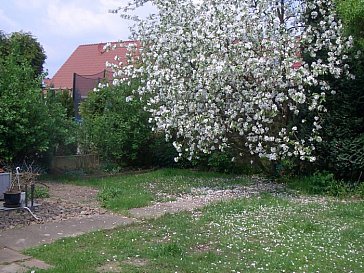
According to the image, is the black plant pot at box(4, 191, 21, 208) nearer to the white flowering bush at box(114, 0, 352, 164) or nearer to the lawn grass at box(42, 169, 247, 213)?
the lawn grass at box(42, 169, 247, 213)

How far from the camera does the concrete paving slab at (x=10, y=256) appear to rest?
18.0 feet

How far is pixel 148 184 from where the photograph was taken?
11.0 metres

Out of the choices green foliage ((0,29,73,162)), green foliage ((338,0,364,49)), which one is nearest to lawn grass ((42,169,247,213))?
green foliage ((0,29,73,162))

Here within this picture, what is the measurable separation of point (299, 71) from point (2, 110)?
18.9 ft

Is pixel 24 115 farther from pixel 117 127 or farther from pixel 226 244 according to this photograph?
pixel 226 244

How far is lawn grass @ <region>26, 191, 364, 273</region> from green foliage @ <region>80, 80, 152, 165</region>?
5.18 meters

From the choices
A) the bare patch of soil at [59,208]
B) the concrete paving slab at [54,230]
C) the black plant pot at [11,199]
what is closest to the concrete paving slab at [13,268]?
the concrete paving slab at [54,230]

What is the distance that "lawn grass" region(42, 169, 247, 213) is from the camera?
884cm

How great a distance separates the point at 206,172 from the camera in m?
13.1

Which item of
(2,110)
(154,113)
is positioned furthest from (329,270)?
(2,110)

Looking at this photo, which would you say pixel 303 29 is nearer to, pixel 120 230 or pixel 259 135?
pixel 259 135

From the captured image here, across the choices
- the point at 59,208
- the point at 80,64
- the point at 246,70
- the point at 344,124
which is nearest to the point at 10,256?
the point at 59,208

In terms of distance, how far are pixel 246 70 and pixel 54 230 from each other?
449cm

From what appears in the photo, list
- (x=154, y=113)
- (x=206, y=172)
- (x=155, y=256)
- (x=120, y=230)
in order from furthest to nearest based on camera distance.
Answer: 1. (x=206, y=172)
2. (x=154, y=113)
3. (x=120, y=230)
4. (x=155, y=256)
